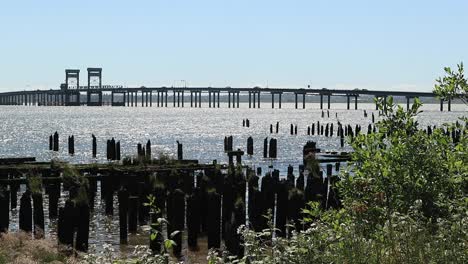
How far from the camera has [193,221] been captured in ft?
66.7

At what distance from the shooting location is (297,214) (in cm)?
2125

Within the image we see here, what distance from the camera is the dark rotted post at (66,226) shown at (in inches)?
730

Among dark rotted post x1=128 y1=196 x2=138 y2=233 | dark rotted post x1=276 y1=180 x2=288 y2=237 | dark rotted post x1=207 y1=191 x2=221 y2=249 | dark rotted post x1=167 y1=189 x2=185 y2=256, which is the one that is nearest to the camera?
dark rotted post x1=167 y1=189 x2=185 y2=256

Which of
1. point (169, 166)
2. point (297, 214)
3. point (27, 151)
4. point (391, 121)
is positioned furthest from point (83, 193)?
point (27, 151)

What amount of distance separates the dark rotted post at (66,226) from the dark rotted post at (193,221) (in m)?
3.19

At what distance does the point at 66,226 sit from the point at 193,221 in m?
3.45

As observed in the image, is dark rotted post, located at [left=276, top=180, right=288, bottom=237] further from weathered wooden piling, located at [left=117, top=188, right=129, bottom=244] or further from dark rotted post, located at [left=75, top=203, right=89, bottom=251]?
dark rotted post, located at [left=75, top=203, right=89, bottom=251]

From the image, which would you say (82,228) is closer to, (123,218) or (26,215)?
(123,218)

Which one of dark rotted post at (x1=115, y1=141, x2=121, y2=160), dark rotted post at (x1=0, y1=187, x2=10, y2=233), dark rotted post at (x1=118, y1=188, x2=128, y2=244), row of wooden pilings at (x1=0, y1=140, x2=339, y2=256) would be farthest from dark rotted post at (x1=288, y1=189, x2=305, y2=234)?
dark rotted post at (x1=115, y1=141, x2=121, y2=160)

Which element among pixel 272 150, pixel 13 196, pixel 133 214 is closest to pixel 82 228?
pixel 133 214

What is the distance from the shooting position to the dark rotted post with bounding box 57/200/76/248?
18.5 meters

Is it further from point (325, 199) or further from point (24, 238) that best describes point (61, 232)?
point (325, 199)

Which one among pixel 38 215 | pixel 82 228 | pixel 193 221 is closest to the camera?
pixel 82 228

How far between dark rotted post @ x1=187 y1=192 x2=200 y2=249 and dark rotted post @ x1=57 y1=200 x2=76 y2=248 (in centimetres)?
319
